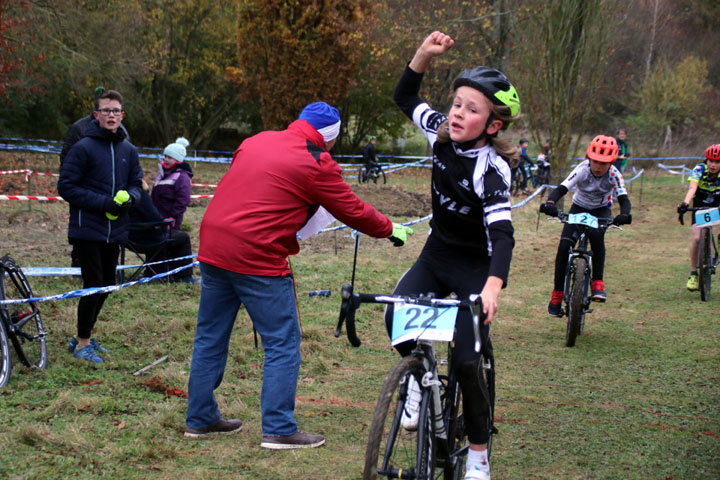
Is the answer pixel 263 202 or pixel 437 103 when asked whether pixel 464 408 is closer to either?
pixel 263 202

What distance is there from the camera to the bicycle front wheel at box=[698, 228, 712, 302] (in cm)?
953

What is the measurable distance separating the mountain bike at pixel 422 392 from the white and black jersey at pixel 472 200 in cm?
37

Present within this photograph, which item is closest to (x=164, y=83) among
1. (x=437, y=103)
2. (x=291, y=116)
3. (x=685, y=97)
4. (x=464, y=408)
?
(x=291, y=116)

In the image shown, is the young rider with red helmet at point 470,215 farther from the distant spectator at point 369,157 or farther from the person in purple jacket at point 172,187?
the distant spectator at point 369,157

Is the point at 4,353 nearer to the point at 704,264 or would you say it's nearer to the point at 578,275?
the point at 578,275

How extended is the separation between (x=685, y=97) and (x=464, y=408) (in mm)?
41440

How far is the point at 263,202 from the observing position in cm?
403

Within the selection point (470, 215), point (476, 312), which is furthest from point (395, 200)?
point (476, 312)

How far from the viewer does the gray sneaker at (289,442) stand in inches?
168

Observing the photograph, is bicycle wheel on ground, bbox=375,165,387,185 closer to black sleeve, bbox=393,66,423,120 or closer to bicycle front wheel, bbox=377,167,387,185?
bicycle front wheel, bbox=377,167,387,185

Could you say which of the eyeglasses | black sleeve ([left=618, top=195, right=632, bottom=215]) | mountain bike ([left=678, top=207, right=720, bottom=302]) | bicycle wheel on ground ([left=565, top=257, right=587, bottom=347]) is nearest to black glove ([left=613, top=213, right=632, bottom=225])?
black sleeve ([left=618, top=195, right=632, bottom=215])

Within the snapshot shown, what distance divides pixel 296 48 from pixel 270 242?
2551 cm

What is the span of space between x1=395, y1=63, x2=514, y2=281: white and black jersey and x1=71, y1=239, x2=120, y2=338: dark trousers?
3.20 m

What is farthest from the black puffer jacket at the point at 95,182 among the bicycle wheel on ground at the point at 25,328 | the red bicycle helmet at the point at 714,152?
the red bicycle helmet at the point at 714,152
